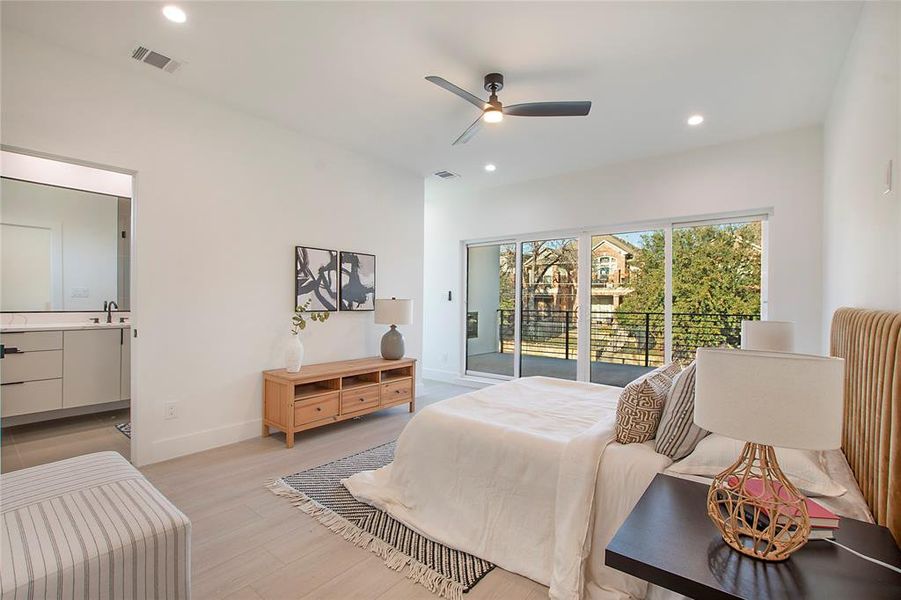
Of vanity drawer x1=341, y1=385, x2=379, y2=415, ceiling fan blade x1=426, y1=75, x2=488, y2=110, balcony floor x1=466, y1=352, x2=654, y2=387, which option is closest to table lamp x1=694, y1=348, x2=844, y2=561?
ceiling fan blade x1=426, y1=75, x2=488, y2=110

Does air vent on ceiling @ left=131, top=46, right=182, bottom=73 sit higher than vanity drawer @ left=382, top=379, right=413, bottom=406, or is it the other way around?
air vent on ceiling @ left=131, top=46, right=182, bottom=73

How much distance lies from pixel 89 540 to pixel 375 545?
1183 millimetres

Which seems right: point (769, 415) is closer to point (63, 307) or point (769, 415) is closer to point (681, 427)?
point (681, 427)

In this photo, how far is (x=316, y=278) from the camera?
4102mm

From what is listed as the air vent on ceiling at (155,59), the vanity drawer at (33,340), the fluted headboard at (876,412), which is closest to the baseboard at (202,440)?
the vanity drawer at (33,340)

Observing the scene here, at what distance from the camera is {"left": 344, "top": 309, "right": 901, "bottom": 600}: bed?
157 centimetres

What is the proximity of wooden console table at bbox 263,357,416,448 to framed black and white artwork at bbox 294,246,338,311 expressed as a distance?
0.62 m

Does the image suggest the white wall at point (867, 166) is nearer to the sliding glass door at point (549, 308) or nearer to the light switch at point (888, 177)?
the light switch at point (888, 177)

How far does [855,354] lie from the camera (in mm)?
1705

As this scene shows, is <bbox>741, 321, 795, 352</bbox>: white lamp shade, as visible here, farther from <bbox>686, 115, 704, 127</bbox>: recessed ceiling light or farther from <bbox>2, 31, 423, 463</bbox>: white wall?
<bbox>2, 31, 423, 463</bbox>: white wall

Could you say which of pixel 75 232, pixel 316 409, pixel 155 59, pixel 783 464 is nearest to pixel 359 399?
pixel 316 409

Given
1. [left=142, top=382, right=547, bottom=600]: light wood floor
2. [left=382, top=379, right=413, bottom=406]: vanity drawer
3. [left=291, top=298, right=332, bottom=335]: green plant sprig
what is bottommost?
[left=142, top=382, right=547, bottom=600]: light wood floor

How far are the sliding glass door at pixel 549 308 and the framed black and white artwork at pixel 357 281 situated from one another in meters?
2.13

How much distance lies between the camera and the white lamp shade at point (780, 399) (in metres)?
0.91
